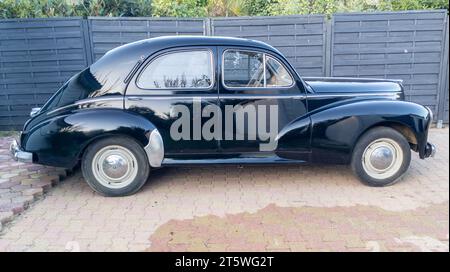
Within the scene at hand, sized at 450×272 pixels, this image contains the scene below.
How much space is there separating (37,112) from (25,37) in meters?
3.18

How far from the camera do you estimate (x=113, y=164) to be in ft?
13.8

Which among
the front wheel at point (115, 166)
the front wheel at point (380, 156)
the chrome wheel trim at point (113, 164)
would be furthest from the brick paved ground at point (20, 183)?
the front wheel at point (380, 156)

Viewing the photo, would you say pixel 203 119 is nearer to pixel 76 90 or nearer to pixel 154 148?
pixel 154 148

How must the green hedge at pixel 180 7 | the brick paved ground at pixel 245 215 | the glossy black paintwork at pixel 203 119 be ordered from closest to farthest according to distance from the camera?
the brick paved ground at pixel 245 215
the glossy black paintwork at pixel 203 119
the green hedge at pixel 180 7

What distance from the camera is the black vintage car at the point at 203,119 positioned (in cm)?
413

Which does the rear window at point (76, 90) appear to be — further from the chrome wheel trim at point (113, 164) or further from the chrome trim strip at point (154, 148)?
the chrome trim strip at point (154, 148)

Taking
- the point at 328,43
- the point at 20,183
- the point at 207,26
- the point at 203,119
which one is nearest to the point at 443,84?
the point at 328,43

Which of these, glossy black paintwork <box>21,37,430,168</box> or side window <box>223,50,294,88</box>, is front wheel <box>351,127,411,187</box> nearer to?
glossy black paintwork <box>21,37,430,168</box>

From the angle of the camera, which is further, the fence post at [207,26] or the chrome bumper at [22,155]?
the fence post at [207,26]

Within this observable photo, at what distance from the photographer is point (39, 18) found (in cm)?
681

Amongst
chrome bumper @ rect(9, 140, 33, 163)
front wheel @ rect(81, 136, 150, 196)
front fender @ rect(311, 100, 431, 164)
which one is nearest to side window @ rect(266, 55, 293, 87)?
front fender @ rect(311, 100, 431, 164)

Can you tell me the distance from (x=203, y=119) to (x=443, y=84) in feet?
17.4

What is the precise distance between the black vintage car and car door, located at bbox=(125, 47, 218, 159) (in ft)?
0.04

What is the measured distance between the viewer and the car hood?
4.53 metres
